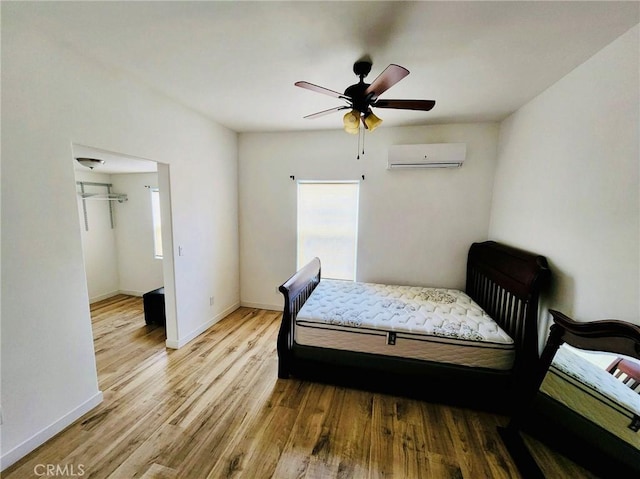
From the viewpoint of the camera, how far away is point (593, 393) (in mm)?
1505

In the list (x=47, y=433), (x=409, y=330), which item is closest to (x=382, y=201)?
(x=409, y=330)

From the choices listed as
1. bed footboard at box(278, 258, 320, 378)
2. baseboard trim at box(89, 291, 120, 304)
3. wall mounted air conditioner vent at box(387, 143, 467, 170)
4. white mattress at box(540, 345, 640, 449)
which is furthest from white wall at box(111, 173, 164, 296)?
white mattress at box(540, 345, 640, 449)

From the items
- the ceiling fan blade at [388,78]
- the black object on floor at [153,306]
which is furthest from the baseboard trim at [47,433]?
the ceiling fan blade at [388,78]

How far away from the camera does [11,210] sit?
144 centimetres

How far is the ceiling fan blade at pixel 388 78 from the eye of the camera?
1343 millimetres

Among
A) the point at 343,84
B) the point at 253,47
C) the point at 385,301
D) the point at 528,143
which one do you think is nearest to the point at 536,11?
the point at 343,84

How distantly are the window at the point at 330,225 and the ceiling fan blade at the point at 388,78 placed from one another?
1.81 m

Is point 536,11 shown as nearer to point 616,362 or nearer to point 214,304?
point 616,362

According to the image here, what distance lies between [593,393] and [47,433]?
136 inches

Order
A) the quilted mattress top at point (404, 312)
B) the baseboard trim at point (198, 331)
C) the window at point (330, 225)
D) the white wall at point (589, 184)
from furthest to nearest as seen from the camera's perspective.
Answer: the window at point (330, 225) → the baseboard trim at point (198, 331) → the quilted mattress top at point (404, 312) → the white wall at point (589, 184)

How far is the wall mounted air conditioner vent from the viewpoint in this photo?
299 cm

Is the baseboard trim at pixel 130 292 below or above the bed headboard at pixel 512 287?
below

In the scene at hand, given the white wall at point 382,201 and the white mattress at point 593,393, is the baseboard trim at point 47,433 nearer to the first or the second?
the white wall at point 382,201

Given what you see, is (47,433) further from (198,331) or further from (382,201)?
(382,201)
